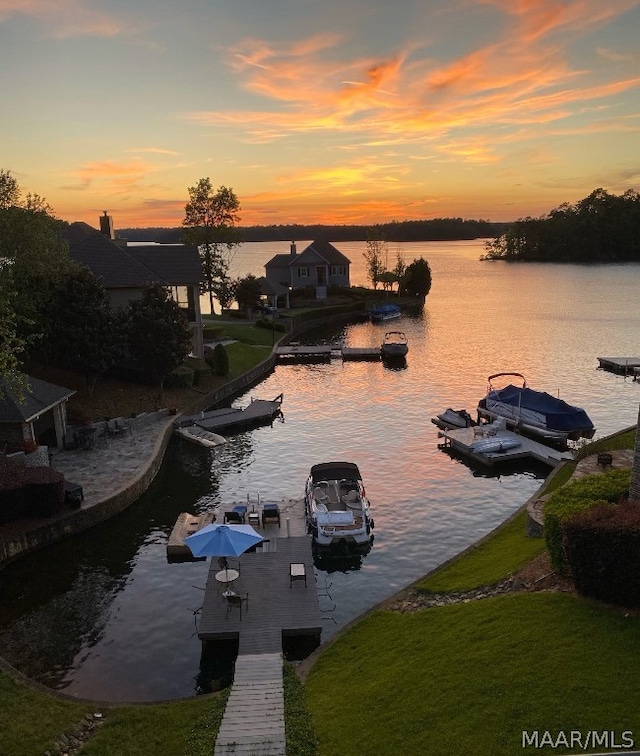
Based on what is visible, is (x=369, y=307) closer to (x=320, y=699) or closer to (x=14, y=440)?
(x=14, y=440)

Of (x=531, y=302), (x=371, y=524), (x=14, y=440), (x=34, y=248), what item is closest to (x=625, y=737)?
(x=371, y=524)

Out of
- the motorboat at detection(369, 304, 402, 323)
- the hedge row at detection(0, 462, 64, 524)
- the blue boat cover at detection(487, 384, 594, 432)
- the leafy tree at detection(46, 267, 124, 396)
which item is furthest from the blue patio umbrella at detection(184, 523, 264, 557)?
the motorboat at detection(369, 304, 402, 323)

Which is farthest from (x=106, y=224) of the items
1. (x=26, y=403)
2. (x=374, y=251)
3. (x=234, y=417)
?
(x=374, y=251)

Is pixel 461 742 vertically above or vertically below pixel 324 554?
above

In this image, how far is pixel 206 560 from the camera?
2694 cm

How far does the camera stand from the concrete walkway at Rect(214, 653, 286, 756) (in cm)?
1379

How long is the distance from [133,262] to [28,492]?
32046mm

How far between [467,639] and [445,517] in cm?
1433

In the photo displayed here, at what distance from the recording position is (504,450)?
127 feet

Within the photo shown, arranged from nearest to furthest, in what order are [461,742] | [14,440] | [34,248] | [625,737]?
[625,737]
[461,742]
[14,440]
[34,248]

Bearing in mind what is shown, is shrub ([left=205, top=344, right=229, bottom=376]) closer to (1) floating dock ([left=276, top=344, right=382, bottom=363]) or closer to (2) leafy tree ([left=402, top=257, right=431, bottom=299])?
(1) floating dock ([left=276, top=344, right=382, bottom=363])

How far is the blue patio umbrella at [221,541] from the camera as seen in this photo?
72.5 ft

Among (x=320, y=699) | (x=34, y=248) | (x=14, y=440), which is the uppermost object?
(x=34, y=248)

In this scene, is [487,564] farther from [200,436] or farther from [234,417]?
[234,417]
